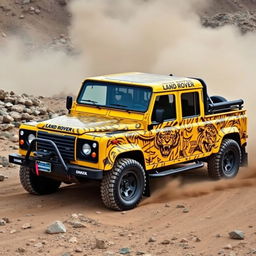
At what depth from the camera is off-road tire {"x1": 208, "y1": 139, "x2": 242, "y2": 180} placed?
12352mm

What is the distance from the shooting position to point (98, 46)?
1242 inches

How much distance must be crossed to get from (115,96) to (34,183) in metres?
1.85

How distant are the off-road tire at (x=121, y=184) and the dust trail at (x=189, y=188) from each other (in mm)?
327

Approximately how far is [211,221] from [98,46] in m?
22.2

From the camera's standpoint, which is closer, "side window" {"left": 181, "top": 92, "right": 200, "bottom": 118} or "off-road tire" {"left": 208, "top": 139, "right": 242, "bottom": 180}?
"side window" {"left": 181, "top": 92, "right": 200, "bottom": 118}

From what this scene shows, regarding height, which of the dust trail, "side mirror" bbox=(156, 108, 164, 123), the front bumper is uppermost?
"side mirror" bbox=(156, 108, 164, 123)

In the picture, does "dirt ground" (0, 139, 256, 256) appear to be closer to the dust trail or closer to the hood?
the dust trail

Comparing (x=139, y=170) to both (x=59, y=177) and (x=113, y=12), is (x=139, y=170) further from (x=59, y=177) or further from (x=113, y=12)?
(x=113, y=12)

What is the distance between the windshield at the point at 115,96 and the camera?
11188mm

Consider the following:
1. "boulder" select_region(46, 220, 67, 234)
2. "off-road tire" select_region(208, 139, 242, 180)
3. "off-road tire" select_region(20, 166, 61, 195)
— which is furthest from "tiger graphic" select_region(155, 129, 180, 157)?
"boulder" select_region(46, 220, 67, 234)

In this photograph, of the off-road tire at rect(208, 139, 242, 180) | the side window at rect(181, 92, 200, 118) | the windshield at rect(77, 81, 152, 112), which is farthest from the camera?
the off-road tire at rect(208, 139, 242, 180)

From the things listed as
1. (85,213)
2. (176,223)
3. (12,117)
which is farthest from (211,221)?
(12,117)

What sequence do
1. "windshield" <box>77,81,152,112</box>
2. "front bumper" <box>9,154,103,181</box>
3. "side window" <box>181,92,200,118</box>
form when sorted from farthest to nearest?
1. "side window" <box>181,92,200,118</box>
2. "windshield" <box>77,81,152,112</box>
3. "front bumper" <box>9,154,103,181</box>

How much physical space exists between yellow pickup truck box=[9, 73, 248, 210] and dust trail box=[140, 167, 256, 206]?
0.21 meters
